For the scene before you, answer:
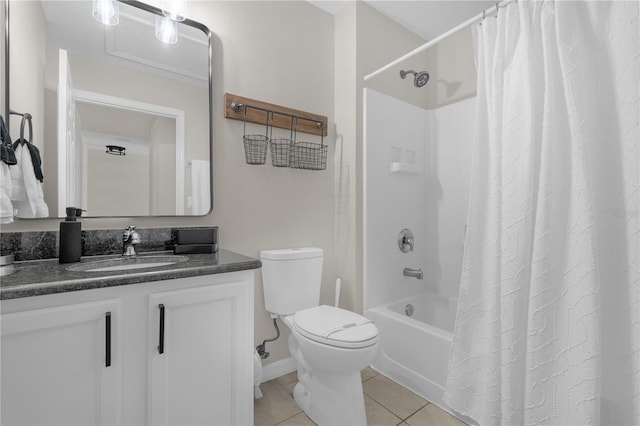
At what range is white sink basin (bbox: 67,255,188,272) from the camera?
1.19 meters

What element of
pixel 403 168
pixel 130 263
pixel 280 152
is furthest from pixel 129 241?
pixel 403 168

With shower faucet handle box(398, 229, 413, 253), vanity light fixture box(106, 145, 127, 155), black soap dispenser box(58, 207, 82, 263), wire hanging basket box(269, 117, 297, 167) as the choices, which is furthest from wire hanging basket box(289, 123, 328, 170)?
black soap dispenser box(58, 207, 82, 263)

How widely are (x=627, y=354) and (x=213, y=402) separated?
1460 millimetres

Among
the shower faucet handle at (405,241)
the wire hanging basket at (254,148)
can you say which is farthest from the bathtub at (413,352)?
the wire hanging basket at (254,148)

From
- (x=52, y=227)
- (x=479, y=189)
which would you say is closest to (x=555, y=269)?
(x=479, y=189)

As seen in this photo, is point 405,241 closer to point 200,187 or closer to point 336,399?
point 336,399

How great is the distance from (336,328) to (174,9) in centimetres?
175

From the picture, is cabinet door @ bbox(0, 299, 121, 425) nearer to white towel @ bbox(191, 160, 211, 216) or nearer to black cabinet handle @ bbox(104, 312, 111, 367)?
black cabinet handle @ bbox(104, 312, 111, 367)

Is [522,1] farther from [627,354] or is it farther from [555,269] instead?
[627,354]

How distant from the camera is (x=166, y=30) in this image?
164 cm

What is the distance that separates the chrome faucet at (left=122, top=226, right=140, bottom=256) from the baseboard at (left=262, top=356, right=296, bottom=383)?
3.44 ft

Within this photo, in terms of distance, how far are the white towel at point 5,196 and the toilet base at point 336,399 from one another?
1.39m

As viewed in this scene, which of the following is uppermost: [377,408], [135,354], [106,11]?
[106,11]

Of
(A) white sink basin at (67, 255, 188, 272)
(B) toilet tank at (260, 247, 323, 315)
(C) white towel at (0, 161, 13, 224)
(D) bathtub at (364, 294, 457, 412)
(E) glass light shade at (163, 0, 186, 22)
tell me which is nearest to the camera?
→ (C) white towel at (0, 161, 13, 224)
